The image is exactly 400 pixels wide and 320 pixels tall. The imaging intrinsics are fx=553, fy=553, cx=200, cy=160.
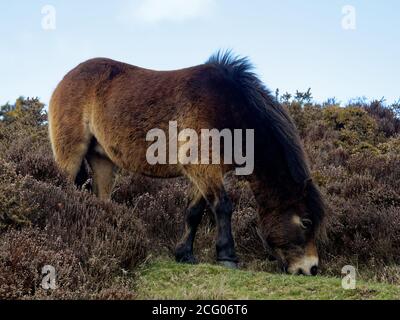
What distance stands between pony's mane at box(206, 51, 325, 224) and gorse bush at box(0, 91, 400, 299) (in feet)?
1.67

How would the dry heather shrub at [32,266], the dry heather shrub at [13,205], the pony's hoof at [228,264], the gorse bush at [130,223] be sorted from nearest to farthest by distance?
the dry heather shrub at [32,266], the gorse bush at [130,223], the dry heather shrub at [13,205], the pony's hoof at [228,264]

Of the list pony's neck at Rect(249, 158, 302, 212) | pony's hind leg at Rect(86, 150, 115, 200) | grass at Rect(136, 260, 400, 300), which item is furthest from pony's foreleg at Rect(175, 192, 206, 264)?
pony's hind leg at Rect(86, 150, 115, 200)

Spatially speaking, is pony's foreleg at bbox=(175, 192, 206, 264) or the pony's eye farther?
pony's foreleg at bbox=(175, 192, 206, 264)

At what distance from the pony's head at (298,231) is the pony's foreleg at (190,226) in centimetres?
83

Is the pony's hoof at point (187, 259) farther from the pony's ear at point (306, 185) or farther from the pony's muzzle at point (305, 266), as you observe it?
the pony's ear at point (306, 185)

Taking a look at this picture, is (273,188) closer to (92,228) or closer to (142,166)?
(142,166)

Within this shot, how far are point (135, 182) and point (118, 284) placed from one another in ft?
12.0

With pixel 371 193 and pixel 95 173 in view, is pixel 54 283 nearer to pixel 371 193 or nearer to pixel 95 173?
pixel 95 173

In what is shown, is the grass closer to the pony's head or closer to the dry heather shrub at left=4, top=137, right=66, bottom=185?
the pony's head

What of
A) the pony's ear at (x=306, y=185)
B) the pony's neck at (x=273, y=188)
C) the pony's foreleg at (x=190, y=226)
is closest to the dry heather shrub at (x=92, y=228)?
the pony's foreleg at (x=190, y=226)

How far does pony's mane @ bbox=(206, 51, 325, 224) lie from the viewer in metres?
5.95

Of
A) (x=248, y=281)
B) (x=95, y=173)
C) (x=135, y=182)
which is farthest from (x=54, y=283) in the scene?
(x=135, y=182)

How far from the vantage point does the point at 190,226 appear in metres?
6.33

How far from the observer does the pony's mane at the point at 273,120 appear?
234 inches
